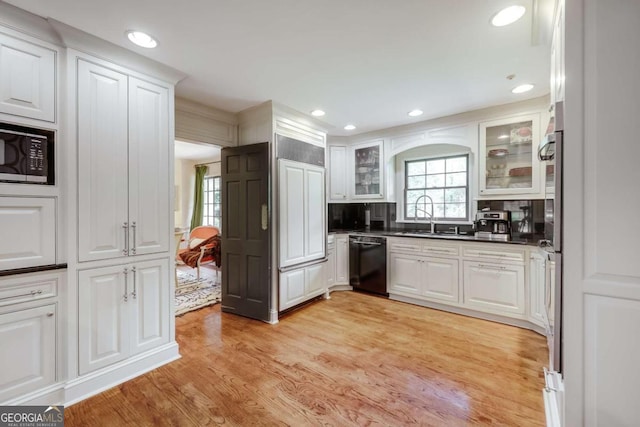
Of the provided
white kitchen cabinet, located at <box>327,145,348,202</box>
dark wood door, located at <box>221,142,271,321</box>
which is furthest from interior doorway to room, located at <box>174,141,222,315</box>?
white kitchen cabinet, located at <box>327,145,348,202</box>

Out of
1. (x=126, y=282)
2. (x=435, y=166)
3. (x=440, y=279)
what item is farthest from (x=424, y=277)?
(x=126, y=282)

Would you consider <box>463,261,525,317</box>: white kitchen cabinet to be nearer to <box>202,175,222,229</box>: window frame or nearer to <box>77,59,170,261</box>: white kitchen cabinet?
<box>77,59,170,261</box>: white kitchen cabinet

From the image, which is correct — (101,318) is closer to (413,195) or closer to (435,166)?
(413,195)

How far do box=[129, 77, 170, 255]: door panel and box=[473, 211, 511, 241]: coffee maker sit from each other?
3.48 m

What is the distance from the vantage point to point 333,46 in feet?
6.76

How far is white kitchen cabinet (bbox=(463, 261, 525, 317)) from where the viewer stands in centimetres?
299

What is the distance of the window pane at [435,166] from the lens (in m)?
4.17

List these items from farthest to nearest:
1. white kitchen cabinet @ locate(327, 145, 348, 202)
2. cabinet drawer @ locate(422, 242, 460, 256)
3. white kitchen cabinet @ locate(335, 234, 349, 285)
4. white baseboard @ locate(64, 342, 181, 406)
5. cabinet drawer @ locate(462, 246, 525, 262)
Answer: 1. white kitchen cabinet @ locate(327, 145, 348, 202)
2. white kitchen cabinet @ locate(335, 234, 349, 285)
3. cabinet drawer @ locate(422, 242, 460, 256)
4. cabinet drawer @ locate(462, 246, 525, 262)
5. white baseboard @ locate(64, 342, 181, 406)

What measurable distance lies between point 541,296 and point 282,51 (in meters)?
3.31

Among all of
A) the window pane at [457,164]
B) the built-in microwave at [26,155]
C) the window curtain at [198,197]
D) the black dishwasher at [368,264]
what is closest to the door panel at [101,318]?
the built-in microwave at [26,155]

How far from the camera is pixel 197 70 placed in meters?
2.38

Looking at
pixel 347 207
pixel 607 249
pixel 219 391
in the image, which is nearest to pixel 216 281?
pixel 347 207

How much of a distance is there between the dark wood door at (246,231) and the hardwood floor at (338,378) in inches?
11.6

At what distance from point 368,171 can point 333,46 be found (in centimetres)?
261
